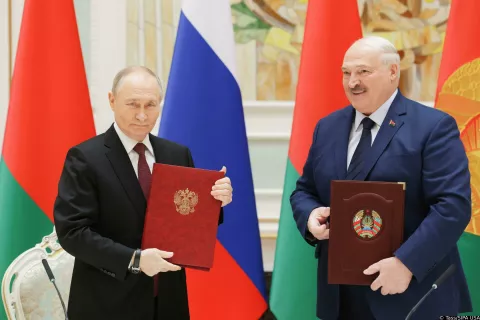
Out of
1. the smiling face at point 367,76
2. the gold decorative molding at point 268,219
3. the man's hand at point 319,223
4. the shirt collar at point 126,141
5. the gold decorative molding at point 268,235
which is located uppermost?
the smiling face at point 367,76

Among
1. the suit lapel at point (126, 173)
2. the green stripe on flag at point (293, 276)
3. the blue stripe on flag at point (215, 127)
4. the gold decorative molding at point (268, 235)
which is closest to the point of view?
the suit lapel at point (126, 173)

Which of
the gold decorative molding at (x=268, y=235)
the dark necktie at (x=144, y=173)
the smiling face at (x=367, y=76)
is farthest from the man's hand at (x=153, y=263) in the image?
the gold decorative molding at (x=268, y=235)

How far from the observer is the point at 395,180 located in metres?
2.00

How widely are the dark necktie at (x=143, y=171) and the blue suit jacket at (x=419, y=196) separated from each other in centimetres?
53

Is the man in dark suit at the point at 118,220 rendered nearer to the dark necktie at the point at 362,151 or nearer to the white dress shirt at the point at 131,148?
the white dress shirt at the point at 131,148

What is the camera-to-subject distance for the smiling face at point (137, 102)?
1.93 metres

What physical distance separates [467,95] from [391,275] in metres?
1.26

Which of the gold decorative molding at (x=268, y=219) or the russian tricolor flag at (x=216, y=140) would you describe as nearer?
the russian tricolor flag at (x=216, y=140)

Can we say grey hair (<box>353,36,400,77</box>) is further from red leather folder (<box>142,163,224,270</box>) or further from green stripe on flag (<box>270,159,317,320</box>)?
green stripe on flag (<box>270,159,317,320</box>)

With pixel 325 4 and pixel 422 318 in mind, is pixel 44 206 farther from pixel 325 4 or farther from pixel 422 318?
pixel 422 318

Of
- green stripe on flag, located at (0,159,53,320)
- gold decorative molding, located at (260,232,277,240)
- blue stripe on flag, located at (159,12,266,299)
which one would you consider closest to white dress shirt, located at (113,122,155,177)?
blue stripe on flag, located at (159,12,266,299)

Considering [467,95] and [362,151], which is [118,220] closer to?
[362,151]

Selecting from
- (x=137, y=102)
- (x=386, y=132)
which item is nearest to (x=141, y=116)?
(x=137, y=102)

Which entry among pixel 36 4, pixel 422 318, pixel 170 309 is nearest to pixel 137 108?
pixel 170 309
